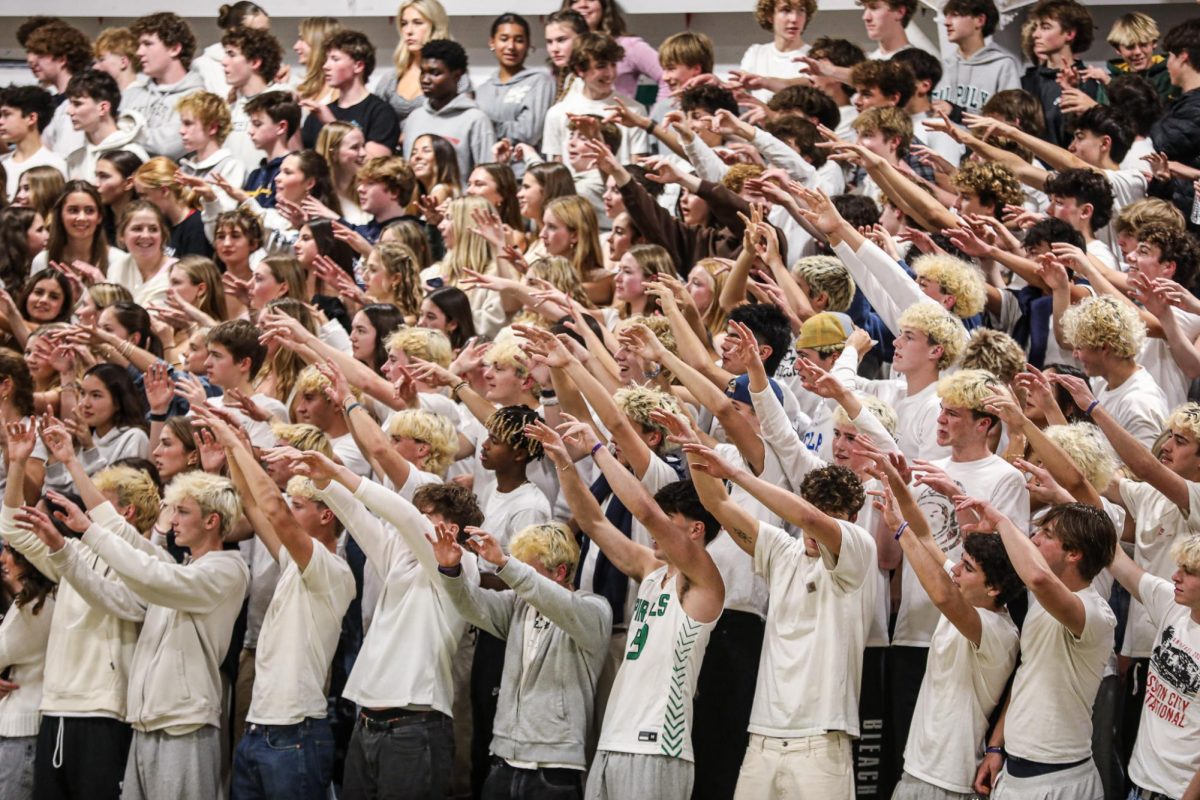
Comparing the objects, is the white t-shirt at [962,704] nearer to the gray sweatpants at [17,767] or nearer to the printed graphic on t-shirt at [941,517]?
the printed graphic on t-shirt at [941,517]

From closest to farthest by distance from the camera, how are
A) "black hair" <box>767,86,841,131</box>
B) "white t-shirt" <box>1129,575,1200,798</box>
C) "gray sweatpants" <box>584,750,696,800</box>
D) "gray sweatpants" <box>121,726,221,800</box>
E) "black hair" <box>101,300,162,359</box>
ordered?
"white t-shirt" <box>1129,575,1200,798</box> < "gray sweatpants" <box>584,750,696,800</box> < "gray sweatpants" <box>121,726,221,800</box> < "black hair" <box>101,300,162,359</box> < "black hair" <box>767,86,841,131</box>

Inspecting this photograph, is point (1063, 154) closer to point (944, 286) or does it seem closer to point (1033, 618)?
point (944, 286)

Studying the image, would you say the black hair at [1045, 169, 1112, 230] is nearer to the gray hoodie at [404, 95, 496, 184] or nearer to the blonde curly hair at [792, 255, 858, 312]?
the blonde curly hair at [792, 255, 858, 312]

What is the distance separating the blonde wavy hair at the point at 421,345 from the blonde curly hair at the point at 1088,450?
2.54m

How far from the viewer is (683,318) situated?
264 inches

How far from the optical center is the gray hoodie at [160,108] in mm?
10617

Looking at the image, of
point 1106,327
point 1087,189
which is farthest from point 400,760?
point 1087,189

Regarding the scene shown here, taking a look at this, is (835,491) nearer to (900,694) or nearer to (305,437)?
(900,694)

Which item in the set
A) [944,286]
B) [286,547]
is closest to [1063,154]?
[944,286]

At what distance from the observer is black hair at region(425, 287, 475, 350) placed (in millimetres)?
7707

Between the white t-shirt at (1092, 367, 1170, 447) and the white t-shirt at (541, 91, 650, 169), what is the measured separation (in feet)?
13.1

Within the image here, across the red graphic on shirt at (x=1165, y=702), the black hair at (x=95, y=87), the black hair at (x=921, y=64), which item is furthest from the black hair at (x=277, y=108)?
the red graphic on shirt at (x=1165, y=702)

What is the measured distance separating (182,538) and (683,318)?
206cm

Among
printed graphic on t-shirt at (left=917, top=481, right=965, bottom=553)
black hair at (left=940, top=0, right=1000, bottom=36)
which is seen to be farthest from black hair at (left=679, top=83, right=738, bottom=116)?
printed graphic on t-shirt at (left=917, top=481, right=965, bottom=553)
